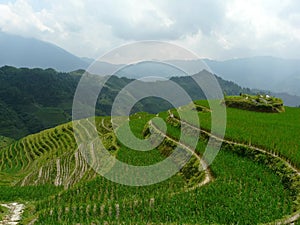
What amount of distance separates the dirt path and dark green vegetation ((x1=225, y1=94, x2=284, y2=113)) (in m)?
24.1

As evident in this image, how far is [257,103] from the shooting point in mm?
33719

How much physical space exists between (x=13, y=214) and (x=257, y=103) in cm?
2546

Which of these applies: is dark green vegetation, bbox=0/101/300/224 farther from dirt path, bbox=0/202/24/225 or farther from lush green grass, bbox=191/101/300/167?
dirt path, bbox=0/202/24/225

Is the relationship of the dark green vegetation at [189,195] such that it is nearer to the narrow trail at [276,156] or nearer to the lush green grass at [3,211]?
the narrow trail at [276,156]

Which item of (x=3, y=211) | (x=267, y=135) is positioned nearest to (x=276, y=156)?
(x=267, y=135)

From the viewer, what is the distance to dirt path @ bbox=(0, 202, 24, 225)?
44.9ft

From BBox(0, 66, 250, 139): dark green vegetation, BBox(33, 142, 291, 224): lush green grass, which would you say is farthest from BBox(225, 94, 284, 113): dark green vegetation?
BBox(0, 66, 250, 139): dark green vegetation

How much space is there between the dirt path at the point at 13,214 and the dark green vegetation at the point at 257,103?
24.1m

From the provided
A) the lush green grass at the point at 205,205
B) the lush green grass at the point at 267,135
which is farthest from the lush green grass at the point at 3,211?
the lush green grass at the point at 267,135

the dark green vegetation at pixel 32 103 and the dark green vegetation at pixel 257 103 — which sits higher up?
the dark green vegetation at pixel 257 103

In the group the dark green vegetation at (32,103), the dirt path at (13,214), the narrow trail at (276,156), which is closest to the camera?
the narrow trail at (276,156)

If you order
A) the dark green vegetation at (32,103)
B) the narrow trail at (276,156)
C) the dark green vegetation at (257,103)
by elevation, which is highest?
the dark green vegetation at (257,103)

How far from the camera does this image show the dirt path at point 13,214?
1370 cm

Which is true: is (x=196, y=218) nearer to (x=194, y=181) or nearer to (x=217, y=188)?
(x=217, y=188)
